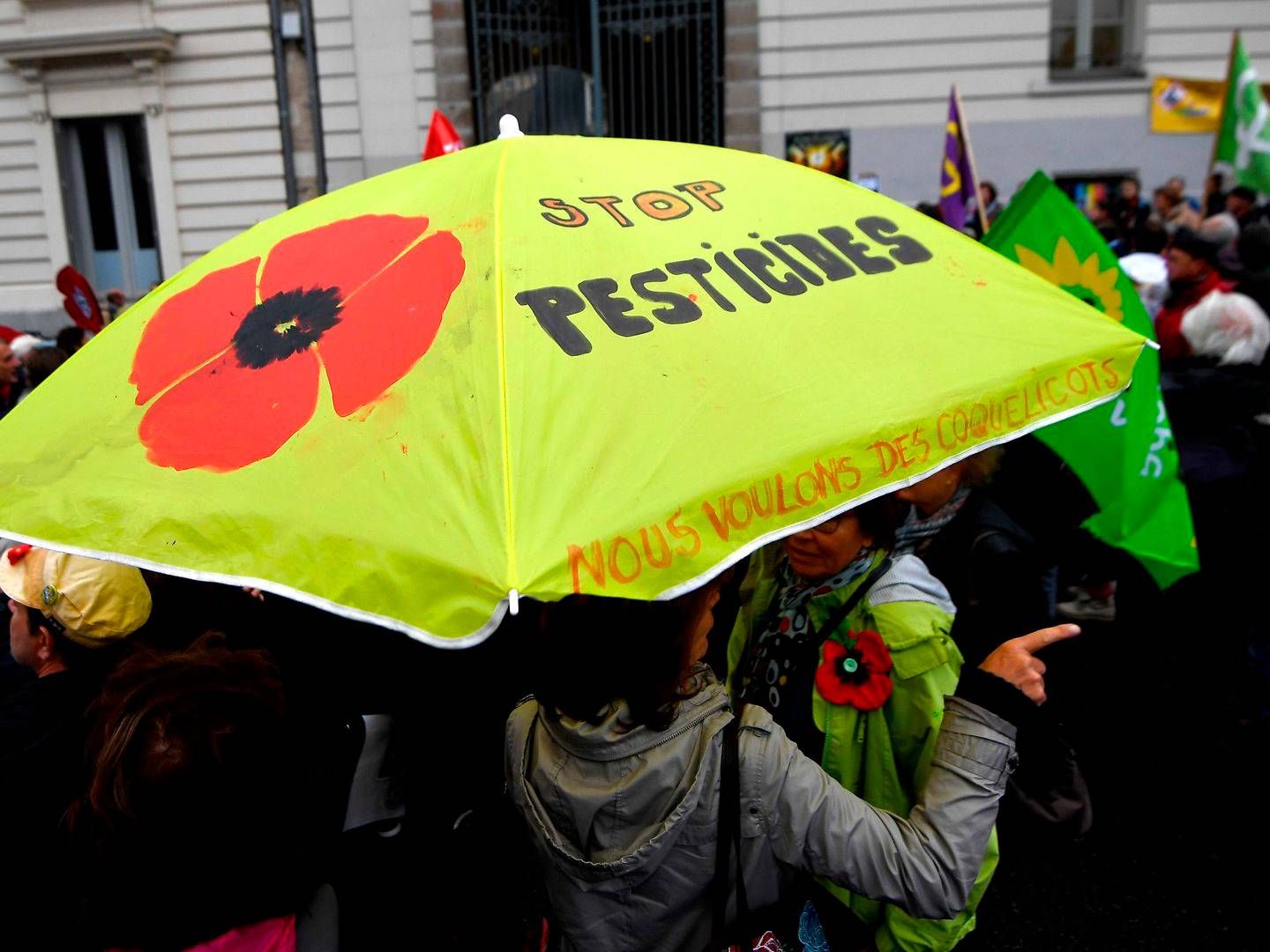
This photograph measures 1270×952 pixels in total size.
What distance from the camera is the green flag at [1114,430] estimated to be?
3076 millimetres

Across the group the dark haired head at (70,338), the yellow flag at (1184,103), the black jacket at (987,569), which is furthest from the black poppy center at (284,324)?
the yellow flag at (1184,103)

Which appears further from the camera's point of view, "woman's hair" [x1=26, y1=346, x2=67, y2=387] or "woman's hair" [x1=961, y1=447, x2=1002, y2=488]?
"woman's hair" [x1=26, y1=346, x2=67, y2=387]

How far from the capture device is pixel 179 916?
145cm

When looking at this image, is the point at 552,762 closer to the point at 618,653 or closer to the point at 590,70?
the point at 618,653

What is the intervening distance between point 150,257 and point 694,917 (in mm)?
16700

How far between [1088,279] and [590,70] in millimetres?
12437

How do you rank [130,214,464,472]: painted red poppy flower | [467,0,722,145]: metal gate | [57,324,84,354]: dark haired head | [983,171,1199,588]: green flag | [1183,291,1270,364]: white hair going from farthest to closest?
[467,0,722,145]: metal gate → [57,324,84,354]: dark haired head → [1183,291,1270,364]: white hair → [983,171,1199,588]: green flag → [130,214,464,472]: painted red poppy flower

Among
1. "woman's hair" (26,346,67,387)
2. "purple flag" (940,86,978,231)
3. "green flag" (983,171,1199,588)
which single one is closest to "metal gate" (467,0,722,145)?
"purple flag" (940,86,978,231)

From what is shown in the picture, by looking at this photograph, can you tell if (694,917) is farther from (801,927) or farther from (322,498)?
(322,498)

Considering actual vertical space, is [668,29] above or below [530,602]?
above

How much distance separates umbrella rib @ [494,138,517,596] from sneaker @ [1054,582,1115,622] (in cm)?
447

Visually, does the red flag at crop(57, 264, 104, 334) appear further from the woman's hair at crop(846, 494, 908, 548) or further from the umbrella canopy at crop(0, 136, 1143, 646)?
the woman's hair at crop(846, 494, 908, 548)

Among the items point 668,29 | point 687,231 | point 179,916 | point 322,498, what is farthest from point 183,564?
point 668,29

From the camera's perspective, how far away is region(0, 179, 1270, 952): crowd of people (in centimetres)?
145
